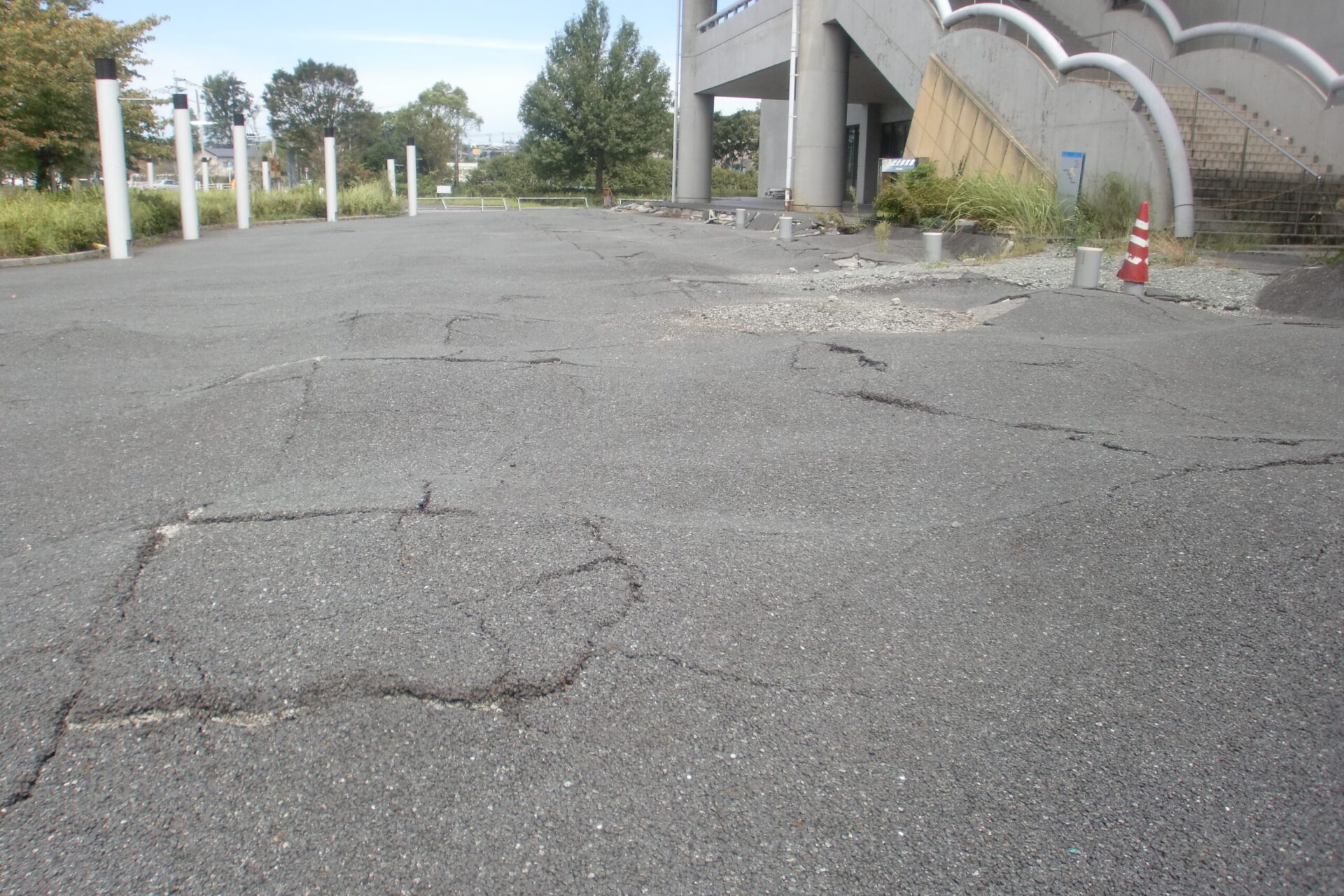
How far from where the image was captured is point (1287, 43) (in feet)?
56.3

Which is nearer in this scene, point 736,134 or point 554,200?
point 554,200

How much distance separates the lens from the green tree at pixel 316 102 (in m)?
106

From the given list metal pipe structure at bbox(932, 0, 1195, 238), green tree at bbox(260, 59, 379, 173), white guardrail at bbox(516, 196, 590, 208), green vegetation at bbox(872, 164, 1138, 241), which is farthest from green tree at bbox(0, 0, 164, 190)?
green tree at bbox(260, 59, 379, 173)

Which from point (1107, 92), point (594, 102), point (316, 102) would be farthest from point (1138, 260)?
point (316, 102)

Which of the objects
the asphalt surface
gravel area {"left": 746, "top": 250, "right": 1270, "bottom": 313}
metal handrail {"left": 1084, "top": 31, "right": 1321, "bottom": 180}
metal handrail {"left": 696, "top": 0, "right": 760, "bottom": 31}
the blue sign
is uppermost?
metal handrail {"left": 696, "top": 0, "right": 760, "bottom": 31}

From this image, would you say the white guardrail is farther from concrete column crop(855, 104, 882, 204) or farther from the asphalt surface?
the asphalt surface

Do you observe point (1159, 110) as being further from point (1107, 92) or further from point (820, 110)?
point (820, 110)

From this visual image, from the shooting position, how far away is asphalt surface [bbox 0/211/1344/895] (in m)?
2.41

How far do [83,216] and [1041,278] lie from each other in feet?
52.1

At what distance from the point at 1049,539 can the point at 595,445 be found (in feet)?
8.08

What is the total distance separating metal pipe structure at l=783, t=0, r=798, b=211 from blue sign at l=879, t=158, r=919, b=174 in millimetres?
7799

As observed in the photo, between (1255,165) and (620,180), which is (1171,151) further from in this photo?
(620,180)

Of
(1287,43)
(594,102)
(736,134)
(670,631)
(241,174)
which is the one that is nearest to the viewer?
(670,631)

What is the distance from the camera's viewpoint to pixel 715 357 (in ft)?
25.4
